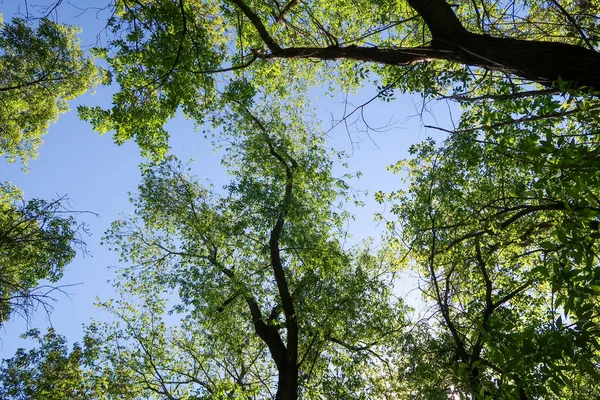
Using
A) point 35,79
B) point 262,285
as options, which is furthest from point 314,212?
point 35,79

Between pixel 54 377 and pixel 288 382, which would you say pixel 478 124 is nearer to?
pixel 288 382

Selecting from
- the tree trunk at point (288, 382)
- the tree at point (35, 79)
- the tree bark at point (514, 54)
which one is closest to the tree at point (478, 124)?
the tree bark at point (514, 54)

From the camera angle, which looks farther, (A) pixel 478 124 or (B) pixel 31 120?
(B) pixel 31 120

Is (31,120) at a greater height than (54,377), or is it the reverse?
(31,120)

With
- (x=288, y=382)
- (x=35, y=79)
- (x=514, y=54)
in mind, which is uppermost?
(x=35, y=79)

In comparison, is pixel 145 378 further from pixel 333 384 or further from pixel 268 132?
pixel 268 132

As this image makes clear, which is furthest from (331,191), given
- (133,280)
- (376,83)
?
(133,280)

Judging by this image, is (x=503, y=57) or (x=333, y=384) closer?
(x=503, y=57)

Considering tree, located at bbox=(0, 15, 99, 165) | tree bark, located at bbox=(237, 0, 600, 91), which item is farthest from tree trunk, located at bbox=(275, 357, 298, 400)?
tree, located at bbox=(0, 15, 99, 165)

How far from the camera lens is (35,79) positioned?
1140 cm

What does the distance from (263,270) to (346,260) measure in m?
2.55

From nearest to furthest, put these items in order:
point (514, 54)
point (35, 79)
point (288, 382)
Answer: point (514, 54) → point (288, 382) → point (35, 79)

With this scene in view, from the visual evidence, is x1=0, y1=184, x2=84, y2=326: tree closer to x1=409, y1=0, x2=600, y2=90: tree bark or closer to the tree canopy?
the tree canopy

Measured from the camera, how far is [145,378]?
11.2 meters
